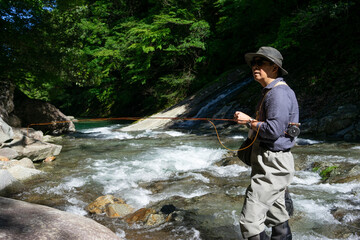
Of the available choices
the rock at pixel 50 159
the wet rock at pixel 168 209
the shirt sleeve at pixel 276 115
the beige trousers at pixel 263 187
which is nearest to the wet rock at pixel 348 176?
the wet rock at pixel 168 209

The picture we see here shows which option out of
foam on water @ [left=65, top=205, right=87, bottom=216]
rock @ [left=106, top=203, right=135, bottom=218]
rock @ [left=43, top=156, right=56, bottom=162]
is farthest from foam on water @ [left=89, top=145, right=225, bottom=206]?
rock @ [left=43, top=156, right=56, bottom=162]

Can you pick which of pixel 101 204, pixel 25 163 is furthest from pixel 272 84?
pixel 25 163

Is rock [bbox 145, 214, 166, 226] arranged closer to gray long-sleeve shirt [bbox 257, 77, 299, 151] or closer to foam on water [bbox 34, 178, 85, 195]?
gray long-sleeve shirt [bbox 257, 77, 299, 151]

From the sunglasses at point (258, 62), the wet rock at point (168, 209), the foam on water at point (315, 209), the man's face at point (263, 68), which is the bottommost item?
Result: the foam on water at point (315, 209)

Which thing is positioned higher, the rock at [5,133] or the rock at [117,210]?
the rock at [5,133]

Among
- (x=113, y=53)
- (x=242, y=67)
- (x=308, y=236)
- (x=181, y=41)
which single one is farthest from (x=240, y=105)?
(x=113, y=53)

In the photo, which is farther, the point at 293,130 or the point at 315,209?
the point at 315,209

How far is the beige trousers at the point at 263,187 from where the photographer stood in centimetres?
225

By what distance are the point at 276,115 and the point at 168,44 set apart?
1808 centimetres

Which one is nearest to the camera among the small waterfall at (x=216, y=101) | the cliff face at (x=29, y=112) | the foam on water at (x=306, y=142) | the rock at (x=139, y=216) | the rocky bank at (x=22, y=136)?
the rock at (x=139, y=216)

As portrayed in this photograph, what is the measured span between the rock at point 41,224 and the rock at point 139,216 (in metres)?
1.14

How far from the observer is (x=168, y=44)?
63.8 ft

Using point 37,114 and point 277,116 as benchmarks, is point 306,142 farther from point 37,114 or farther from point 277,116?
point 37,114

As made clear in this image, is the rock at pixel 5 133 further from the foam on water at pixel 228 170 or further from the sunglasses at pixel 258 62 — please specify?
the sunglasses at pixel 258 62
